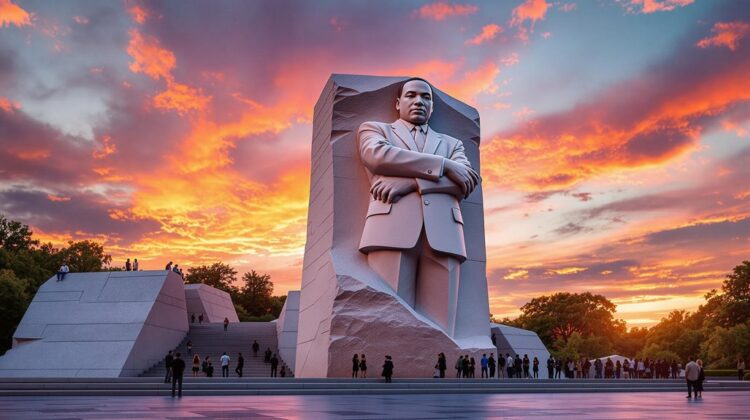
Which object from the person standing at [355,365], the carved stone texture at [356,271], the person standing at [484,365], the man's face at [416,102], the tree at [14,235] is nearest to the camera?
the person standing at [355,365]

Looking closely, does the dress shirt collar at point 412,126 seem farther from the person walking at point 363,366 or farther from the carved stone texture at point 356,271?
the person walking at point 363,366

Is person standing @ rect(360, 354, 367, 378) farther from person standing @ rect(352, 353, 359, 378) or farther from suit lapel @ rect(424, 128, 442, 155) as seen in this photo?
suit lapel @ rect(424, 128, 442, 155)

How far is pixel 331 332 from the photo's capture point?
69.1 feet

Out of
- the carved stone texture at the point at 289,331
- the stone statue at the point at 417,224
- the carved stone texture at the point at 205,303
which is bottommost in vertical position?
the carved stone texture at the point at 289,331

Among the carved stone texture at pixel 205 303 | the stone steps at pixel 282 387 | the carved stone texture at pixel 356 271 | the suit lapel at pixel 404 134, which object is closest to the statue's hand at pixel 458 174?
the suit lapel at pixel 404 134

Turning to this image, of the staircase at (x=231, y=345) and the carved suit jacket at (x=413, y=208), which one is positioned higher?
the carved suit jacket at (x=413, y=208)

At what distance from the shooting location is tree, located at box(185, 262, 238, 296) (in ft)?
219

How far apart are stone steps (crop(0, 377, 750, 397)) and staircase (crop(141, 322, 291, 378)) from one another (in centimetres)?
1109

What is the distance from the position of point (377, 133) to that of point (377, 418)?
52.3 feet

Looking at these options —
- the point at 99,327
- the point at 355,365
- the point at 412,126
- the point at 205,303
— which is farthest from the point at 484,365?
the point at 205,303

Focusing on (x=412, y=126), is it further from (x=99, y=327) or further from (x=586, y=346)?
(x=586, y=346)

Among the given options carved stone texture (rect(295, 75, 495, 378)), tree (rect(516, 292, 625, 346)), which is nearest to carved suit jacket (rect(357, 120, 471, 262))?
carved stone texture (rect(295, 75, 495, 378))

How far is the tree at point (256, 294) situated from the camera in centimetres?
6600

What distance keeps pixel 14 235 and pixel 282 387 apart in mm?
49826
